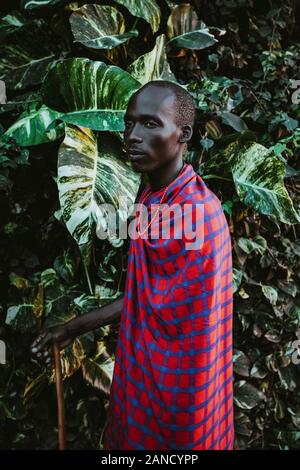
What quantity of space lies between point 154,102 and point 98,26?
2.26 ft

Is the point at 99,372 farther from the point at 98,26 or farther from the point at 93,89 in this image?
the point at 98,26

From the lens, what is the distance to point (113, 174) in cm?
124

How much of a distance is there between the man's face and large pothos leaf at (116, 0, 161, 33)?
71 centimetres

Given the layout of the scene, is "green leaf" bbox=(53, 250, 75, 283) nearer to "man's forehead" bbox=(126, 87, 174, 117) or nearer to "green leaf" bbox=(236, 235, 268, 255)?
"green leaf" bbox=(236, 235, 268, 255)

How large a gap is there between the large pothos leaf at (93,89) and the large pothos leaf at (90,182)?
0.07 metres

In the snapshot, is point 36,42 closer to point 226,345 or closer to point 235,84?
point 235,84

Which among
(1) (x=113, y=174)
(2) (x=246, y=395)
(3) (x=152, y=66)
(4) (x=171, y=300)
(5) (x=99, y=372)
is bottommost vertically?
(2) (x=246, y=395)

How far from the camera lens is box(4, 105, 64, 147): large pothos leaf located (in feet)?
4.29

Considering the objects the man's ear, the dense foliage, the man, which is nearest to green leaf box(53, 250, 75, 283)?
the dense foliage

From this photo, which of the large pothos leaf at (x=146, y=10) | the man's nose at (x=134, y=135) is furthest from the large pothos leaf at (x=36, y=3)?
A: the man's nose at (x=134, y=135)

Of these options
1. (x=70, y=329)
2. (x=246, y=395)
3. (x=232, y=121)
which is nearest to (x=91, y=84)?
(x=232, y=121)

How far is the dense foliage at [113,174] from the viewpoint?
1250 mm

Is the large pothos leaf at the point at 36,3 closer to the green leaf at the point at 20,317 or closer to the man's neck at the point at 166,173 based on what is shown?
the man's neck at the point at 166,173

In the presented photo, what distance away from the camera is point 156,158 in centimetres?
91
